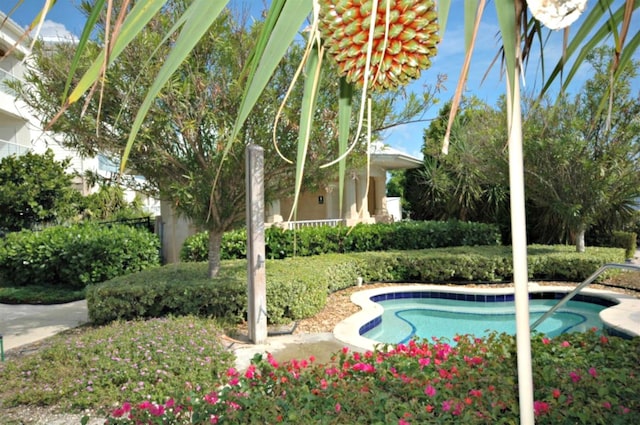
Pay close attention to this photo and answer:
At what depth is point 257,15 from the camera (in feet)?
22.2

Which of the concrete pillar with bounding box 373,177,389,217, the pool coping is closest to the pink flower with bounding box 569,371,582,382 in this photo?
the pool coping

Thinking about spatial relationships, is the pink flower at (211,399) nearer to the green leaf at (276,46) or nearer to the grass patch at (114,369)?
the grass patch at (114,369)

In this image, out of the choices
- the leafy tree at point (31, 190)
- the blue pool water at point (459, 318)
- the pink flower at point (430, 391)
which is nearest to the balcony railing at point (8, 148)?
the leafy tree at point (31, 190)

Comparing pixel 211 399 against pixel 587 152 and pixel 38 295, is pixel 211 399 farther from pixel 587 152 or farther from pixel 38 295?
pixel 587 152

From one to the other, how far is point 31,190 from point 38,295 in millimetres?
4089

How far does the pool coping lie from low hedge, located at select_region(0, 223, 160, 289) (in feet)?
17.8

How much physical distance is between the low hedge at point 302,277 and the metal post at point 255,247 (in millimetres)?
836

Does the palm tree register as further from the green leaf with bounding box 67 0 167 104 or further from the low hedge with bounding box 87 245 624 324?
the low hedge with bounding box 87 245 624 324

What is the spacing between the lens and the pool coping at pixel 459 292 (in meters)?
6.57

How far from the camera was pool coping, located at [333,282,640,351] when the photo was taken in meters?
6.57

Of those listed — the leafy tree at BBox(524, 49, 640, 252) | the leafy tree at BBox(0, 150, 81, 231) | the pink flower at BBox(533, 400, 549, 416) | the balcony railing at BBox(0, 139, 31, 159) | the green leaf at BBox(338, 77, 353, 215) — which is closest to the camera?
the green leaf at BBox(338, 77, 353, 215)

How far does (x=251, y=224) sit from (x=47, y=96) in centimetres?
332

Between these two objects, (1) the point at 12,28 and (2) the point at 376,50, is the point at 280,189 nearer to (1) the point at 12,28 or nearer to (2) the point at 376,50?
(2) the point at 376,50

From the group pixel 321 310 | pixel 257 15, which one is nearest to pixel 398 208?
pixel 321 310
